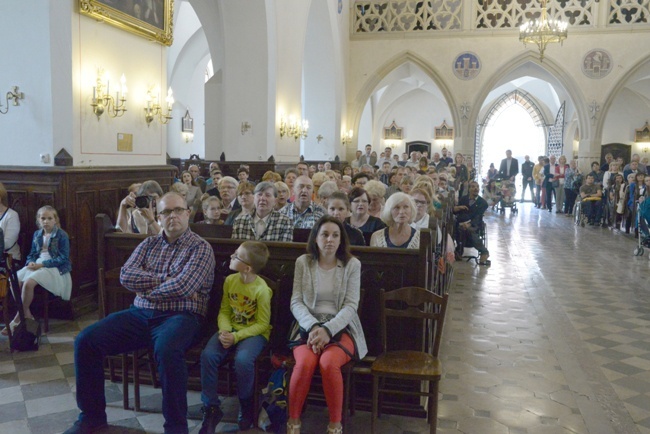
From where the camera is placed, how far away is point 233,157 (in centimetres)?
1134

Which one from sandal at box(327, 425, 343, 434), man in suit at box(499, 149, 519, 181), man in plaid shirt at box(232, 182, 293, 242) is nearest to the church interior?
sandal at box(327, 425, 343, 434)

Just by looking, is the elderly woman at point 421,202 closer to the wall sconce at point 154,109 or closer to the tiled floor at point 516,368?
the tiled floor at point 516,368

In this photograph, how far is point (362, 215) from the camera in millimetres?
5266

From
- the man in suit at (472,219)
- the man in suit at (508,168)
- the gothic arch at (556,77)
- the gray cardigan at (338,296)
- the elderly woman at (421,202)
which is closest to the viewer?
the gray cardigan at (338,296)

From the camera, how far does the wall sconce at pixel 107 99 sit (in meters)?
6.25

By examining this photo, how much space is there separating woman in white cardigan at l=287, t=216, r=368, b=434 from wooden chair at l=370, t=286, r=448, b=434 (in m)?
0.18

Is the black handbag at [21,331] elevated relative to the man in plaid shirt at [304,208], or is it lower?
lower

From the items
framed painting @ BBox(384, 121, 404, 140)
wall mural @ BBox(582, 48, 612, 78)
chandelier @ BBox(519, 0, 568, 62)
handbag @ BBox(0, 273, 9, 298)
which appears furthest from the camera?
framed painting @ BBox(384, 121, 404, 140)

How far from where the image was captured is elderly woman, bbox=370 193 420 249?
4652 millimetres

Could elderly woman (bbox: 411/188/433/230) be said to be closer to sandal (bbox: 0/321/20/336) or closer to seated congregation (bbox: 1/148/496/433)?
seated congregation (bbox: 1/148/496/433)

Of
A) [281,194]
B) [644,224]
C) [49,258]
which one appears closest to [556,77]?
[644,224]

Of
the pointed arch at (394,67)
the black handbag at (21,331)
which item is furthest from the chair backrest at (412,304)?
the pointed arch at (394,67)

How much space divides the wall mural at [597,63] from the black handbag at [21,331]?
17.4 m

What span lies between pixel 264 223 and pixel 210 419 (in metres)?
1.85
